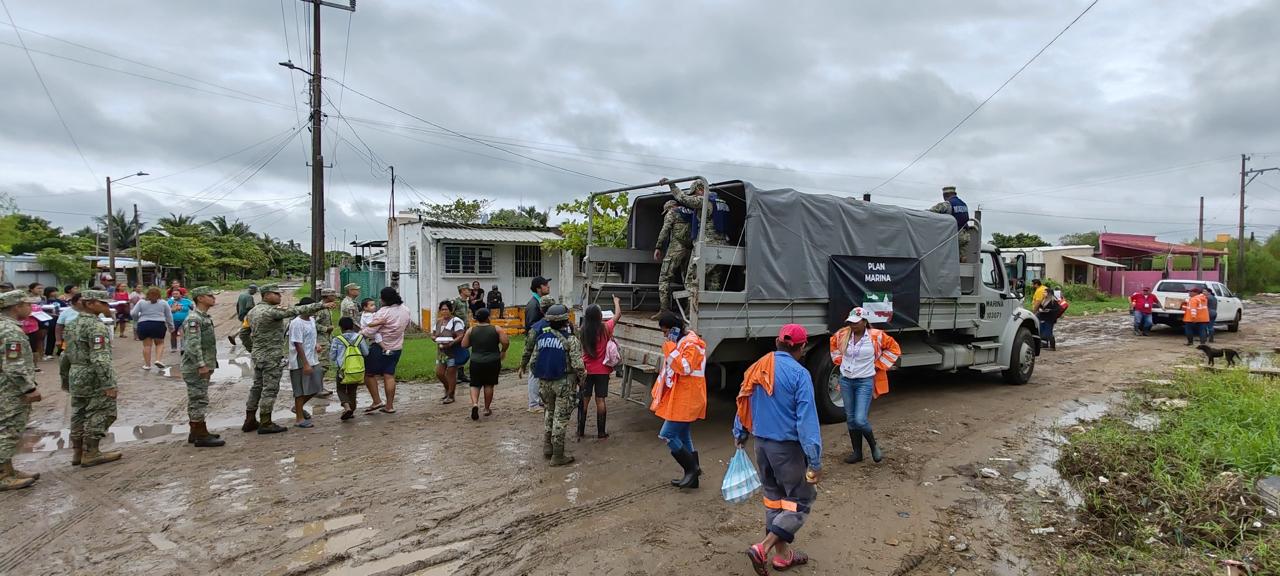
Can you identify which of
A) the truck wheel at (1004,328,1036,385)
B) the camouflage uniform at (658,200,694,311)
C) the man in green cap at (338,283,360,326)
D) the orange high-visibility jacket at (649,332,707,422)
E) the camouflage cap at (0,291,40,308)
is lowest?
the truck wheel at (1004,328,1036,385)

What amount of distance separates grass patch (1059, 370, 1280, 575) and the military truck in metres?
2.36

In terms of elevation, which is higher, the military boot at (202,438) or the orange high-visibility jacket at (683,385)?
the orange high-visibility jacket at (683,385)

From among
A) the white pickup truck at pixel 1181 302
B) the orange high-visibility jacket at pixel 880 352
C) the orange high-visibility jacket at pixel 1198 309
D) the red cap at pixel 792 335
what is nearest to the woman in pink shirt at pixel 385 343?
the orange high-visibility jacket at pixel 880 352

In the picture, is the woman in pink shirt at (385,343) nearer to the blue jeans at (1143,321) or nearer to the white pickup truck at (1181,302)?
the blue jeans at (1143,321)

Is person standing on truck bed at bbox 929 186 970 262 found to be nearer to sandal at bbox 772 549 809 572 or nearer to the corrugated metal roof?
sandal at bbox 772 549 809 572

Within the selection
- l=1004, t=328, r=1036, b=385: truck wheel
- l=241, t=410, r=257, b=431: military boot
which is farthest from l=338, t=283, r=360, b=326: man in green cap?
l=1004, t=328, r=1036, b=385: truck wheel

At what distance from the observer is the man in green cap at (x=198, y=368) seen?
6059 millimetres

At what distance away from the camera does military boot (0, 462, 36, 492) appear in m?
4.86

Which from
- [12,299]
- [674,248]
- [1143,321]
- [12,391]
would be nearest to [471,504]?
[674,248]

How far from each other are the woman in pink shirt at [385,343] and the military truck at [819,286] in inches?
89.5

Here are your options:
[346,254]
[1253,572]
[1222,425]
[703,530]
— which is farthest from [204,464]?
[346,254]

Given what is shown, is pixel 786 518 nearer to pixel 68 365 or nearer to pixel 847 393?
pixel 847 393

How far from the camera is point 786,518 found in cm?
362

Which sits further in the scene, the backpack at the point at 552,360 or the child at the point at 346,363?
the child at the point at 346,363
